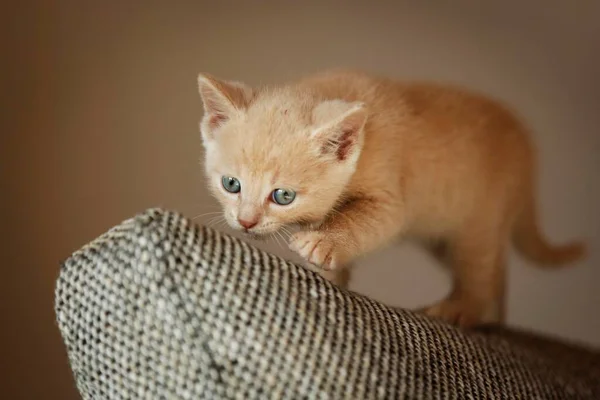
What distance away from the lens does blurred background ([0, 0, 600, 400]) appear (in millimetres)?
1124

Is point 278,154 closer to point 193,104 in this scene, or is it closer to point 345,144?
point 345,144

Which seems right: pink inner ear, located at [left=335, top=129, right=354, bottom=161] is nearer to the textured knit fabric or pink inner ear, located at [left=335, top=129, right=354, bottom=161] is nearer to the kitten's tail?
the textured knit fabric

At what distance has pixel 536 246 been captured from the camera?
1.28 m

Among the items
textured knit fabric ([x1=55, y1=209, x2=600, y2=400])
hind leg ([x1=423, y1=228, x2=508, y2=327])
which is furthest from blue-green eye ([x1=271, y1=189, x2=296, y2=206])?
hind leg ([x1=423, y1=228, x2=508, y2=327])

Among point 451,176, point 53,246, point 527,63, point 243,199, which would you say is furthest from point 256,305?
point 527,63

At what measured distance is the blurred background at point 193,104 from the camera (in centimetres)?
112

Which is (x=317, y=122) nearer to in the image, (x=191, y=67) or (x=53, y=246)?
(x=191, y=67)

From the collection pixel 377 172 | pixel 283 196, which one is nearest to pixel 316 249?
pixel 283 196

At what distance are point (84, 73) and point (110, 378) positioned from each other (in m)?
0.78

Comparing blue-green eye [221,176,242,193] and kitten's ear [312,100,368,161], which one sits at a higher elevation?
kitten's ear [312,100,368,161]

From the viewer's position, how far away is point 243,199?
84cm

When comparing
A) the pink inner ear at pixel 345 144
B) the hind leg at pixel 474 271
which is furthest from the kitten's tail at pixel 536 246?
the pink inner ear at pixel 345 144

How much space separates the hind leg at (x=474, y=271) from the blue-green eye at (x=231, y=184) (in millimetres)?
445

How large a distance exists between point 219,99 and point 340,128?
0.58ft
